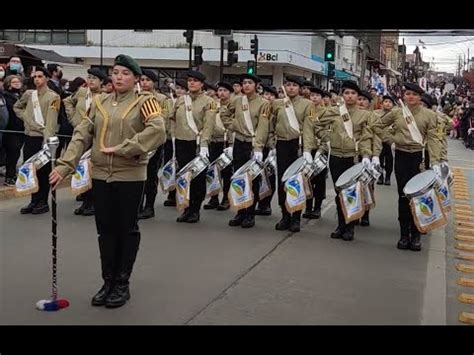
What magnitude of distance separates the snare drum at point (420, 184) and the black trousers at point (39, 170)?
477 cm

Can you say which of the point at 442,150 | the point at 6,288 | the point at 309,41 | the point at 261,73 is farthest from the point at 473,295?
the point at 309,41

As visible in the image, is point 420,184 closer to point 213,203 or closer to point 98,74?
point 213,203

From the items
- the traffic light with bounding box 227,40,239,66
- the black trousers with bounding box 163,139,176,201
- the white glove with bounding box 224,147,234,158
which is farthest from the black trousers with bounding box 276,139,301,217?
the traffic light with bounding box 227,40,239,66

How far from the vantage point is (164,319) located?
5105mm

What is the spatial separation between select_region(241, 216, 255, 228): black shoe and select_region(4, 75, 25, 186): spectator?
13.7 feet

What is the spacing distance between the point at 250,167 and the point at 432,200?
2365 mm

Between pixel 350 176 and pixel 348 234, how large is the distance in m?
0.78

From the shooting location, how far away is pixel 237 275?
640 centimetres

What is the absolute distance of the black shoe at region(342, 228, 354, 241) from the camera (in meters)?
8.38

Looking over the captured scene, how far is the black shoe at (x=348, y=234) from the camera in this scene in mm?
8375

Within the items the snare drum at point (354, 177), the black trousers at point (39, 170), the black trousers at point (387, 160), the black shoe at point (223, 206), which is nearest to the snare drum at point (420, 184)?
the snare drum at point (354, 177)

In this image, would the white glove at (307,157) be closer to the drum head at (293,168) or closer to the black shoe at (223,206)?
the drum head at (293,168)

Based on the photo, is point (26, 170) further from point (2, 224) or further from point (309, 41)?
point (309, 41)
